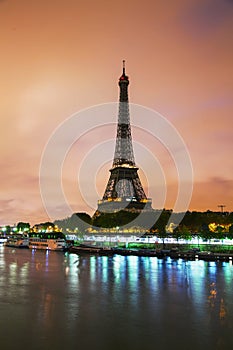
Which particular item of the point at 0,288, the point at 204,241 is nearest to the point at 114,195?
the point at 204,241

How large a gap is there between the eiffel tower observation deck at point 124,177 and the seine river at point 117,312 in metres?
48.5

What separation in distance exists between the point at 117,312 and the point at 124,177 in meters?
61.2

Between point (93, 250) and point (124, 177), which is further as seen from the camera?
point (124, 177)

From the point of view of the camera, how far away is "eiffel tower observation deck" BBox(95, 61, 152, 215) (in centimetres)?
7412

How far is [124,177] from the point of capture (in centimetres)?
7631

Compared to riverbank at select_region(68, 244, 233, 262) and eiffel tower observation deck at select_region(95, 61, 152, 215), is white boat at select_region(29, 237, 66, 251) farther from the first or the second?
eiffel tower observation deck at select_region(95, 61, 152, 215)

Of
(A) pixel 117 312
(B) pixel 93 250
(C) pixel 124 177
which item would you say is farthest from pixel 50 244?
(A) pixel 117 312

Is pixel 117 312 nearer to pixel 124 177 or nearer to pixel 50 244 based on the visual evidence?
pixel 50 244

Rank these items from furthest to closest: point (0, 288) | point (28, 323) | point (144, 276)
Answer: point (144, 276) < point (0, 288) < point (28, 323)

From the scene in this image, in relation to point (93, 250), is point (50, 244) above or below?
above

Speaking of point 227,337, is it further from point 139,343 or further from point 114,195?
point 114,195

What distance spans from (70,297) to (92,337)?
6.60m

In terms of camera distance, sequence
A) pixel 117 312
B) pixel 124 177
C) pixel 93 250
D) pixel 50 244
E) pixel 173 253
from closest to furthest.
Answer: pixel 117 312
pixel 173 253
pixel 93 250
pixel 50 244
pixel 124 177

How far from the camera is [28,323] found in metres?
13.6
